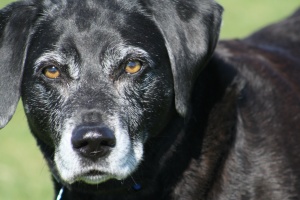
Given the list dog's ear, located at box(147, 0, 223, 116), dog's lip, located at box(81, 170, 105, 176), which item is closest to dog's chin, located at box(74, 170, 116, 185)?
dog's lip, located at box(81, 170, 105, 176)

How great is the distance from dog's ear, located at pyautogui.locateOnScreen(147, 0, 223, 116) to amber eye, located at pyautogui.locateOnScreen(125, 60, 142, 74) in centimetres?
21

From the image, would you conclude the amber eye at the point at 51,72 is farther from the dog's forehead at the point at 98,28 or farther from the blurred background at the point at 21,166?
the blurred background at the point at 21,166

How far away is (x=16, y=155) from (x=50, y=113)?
4102 millimetres

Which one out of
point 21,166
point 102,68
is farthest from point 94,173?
point 21,166

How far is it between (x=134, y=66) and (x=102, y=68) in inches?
7.7

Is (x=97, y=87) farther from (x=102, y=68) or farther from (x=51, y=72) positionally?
(x=51, y=72)

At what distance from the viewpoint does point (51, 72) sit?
5.05 meters

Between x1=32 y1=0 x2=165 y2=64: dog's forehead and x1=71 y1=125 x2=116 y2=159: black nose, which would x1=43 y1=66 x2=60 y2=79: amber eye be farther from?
x1=71 y1=125 x2=116 y2=159: black nose

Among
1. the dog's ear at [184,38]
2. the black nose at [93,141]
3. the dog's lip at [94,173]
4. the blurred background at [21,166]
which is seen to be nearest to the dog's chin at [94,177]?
the dog's lip at [94,173]

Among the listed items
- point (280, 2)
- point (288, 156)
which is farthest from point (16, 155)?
point (280, 2)

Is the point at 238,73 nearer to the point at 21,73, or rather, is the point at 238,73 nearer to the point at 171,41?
the point at 171,41

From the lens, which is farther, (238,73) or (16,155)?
(16,155)

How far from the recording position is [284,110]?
18.8 ft

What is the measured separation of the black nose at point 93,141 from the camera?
468cm
